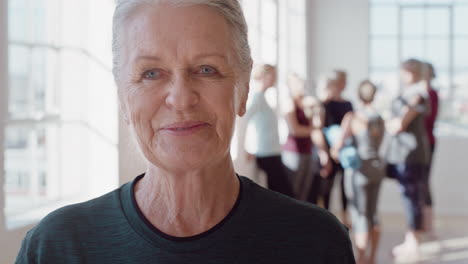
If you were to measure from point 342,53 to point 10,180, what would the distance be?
25.2 ft

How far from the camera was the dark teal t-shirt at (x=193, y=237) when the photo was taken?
130 centimetres

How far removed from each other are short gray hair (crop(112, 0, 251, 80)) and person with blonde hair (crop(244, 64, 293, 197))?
4246mm

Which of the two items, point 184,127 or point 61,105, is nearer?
point 184,127

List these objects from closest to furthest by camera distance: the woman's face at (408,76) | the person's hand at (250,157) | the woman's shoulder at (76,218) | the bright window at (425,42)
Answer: the woman's shoulder at (76,218) → the person's hand at (250,157) → the woman's face at (408,76) → the bright window at (425,42)

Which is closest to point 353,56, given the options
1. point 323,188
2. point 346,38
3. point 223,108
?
point 346,38

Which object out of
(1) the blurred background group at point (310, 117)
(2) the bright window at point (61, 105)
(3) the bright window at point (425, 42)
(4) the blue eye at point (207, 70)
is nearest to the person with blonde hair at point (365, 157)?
(1) the blurred background group at point (310, 117)

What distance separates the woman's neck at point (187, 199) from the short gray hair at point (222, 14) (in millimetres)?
211

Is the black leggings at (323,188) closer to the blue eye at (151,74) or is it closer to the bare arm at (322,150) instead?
the bare arm at (322,150)

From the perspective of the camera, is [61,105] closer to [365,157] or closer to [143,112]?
[143,112]

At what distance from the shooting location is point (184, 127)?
1.28m

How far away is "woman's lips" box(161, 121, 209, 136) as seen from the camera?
1283mm

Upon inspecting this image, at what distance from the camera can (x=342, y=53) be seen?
34.1 ft

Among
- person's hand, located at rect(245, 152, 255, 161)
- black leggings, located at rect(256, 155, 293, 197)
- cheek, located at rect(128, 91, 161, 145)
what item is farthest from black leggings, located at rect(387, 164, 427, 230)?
cheek, located at rect(128, 91, 161, 145)

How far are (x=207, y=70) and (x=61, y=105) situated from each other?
2345 millimetres
